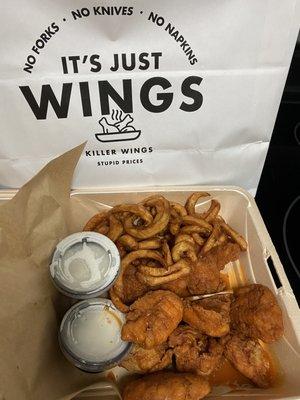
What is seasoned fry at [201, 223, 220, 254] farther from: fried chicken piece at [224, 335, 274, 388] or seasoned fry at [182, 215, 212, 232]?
fried chicken piece at [224, 335, 274, 388]

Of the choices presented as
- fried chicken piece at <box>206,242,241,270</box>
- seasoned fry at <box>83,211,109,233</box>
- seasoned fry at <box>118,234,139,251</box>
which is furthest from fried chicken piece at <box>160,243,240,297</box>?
seasoned fry at <box>83,211,109,233</box>

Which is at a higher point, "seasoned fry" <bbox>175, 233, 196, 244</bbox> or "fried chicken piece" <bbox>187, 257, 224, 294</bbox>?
"seasoned fry" <bbox>175, 233, 196, 244</bbox>

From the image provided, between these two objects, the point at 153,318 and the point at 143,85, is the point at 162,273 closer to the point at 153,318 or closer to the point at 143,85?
the point at 153,318

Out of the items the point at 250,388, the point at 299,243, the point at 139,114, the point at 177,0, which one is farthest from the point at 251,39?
the point at 250,388

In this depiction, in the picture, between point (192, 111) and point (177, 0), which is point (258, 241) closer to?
point (192, 111)

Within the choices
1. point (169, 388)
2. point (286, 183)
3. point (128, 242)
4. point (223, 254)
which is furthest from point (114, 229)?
point (286, 183)

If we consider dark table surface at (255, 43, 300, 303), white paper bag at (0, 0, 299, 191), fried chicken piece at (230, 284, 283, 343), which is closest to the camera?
white paper bag at (0, 0, 299, 191)
